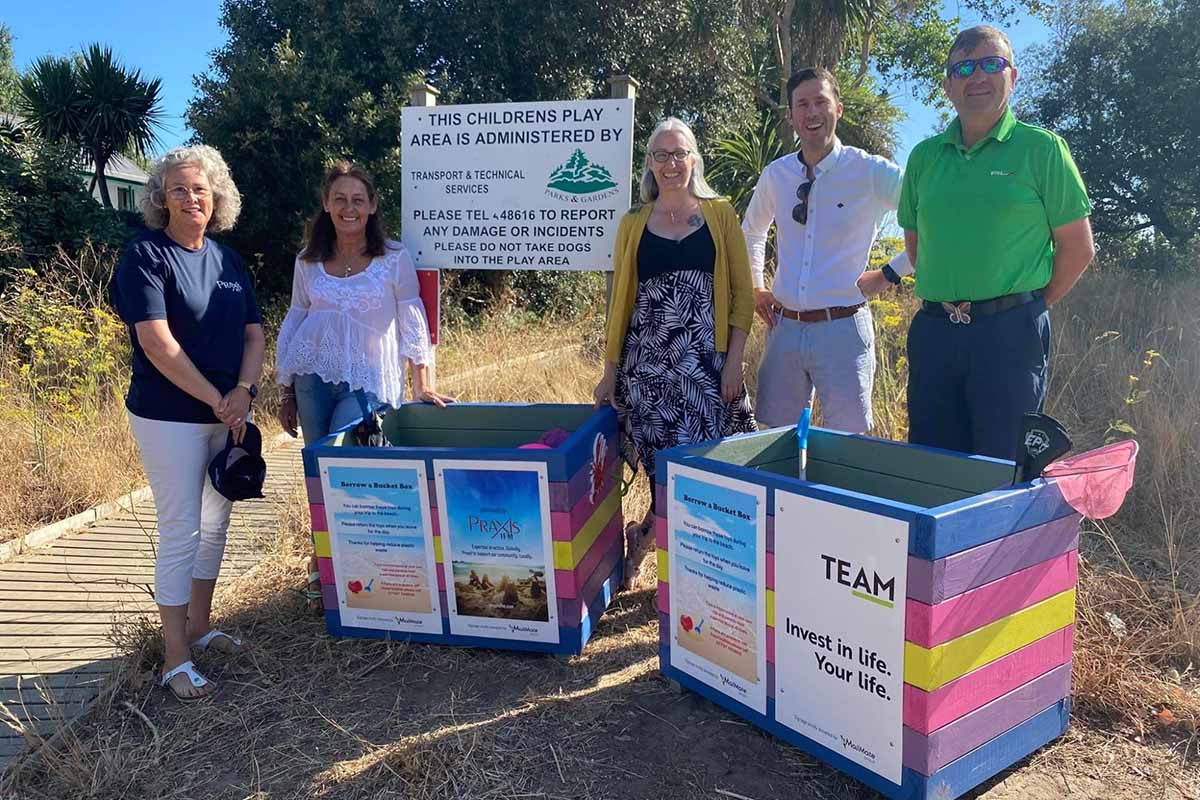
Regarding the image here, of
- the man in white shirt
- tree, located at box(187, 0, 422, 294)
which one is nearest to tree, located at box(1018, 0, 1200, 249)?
tree, located at box(187, 0, 422, 294)

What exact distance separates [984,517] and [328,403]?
8.11 feet

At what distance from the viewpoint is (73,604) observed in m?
3.88

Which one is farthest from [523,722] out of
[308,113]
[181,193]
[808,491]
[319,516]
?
[308,113]

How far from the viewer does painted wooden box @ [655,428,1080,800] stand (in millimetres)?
2006

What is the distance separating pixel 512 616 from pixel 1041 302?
209 centimetres

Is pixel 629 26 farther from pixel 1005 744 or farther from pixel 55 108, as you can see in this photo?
pixel 1005 744

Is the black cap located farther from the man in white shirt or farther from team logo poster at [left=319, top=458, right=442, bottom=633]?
the man in white shirt

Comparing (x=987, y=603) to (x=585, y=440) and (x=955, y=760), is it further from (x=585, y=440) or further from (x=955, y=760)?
(x=585, y=440)

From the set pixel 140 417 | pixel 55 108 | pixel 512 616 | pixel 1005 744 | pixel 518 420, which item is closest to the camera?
pixel 1005 744

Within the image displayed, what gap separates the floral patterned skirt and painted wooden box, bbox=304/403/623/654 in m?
0.22

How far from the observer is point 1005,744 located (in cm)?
225

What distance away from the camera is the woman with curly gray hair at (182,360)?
2762 millimetres

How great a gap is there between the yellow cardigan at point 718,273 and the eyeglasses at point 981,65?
0.87 m

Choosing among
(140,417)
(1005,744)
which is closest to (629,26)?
(140,417)
